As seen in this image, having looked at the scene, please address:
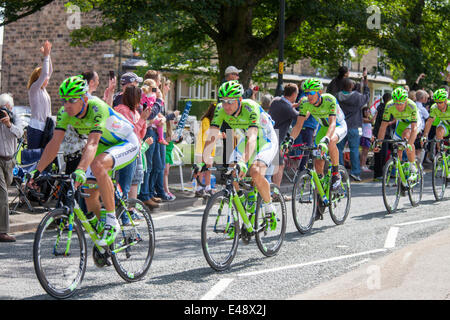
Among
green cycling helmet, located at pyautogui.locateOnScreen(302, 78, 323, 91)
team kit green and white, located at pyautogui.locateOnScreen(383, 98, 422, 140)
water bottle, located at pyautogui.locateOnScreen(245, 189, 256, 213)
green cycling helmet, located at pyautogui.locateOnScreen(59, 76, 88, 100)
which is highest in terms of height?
green cycling helmet, located at pyautogui.locateOnScreen(302, 78, 323, 91)

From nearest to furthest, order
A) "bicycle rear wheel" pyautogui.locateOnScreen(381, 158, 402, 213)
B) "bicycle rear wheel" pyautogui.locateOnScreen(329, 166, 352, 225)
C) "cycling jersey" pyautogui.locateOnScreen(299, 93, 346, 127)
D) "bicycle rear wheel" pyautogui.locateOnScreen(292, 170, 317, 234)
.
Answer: "bicycle rear wheel" pyautogui.locateOnScreen(292, 170, 317, 234) < "cycling jersey" pyautogui.locateOnScreen(299, 93, 346, 127) < "bicycle rear wheel" pyautogui.locateOnScreen(329, 166, 352, 225) < "bicycle rear wheel" pyautogui.locateOnScreen(381, 158, 402, 213)

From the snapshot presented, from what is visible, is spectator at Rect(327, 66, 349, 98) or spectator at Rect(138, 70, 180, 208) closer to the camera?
spectator at Rect(138, 70, 180, 208)

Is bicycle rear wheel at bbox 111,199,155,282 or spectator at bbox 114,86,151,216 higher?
spectator at bbox 114,86,151,216

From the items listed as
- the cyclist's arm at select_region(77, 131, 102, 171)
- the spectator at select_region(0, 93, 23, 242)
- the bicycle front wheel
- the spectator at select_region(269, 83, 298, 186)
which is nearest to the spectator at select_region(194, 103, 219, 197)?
the spectator at select_region(269, 83, 298, 186)

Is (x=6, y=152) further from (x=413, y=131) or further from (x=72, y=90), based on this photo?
(x=413, y=131)

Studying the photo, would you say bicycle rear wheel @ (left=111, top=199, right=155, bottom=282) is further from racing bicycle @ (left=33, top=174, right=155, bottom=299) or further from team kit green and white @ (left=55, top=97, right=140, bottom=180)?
team kit green and white @ (left=55, top=97, right=140, bottom=180)

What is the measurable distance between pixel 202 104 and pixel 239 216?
41.9 metres

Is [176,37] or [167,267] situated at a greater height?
[176,37]

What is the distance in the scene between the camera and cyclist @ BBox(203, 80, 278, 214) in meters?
7.65

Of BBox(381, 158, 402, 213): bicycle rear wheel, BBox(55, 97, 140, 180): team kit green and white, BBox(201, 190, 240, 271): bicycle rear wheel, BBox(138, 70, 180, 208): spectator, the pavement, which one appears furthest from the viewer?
BBox(381, 158, 402, 213): bicycle rear wheel

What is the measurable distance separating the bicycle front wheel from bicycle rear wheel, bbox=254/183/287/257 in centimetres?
230

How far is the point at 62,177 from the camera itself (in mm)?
6039
